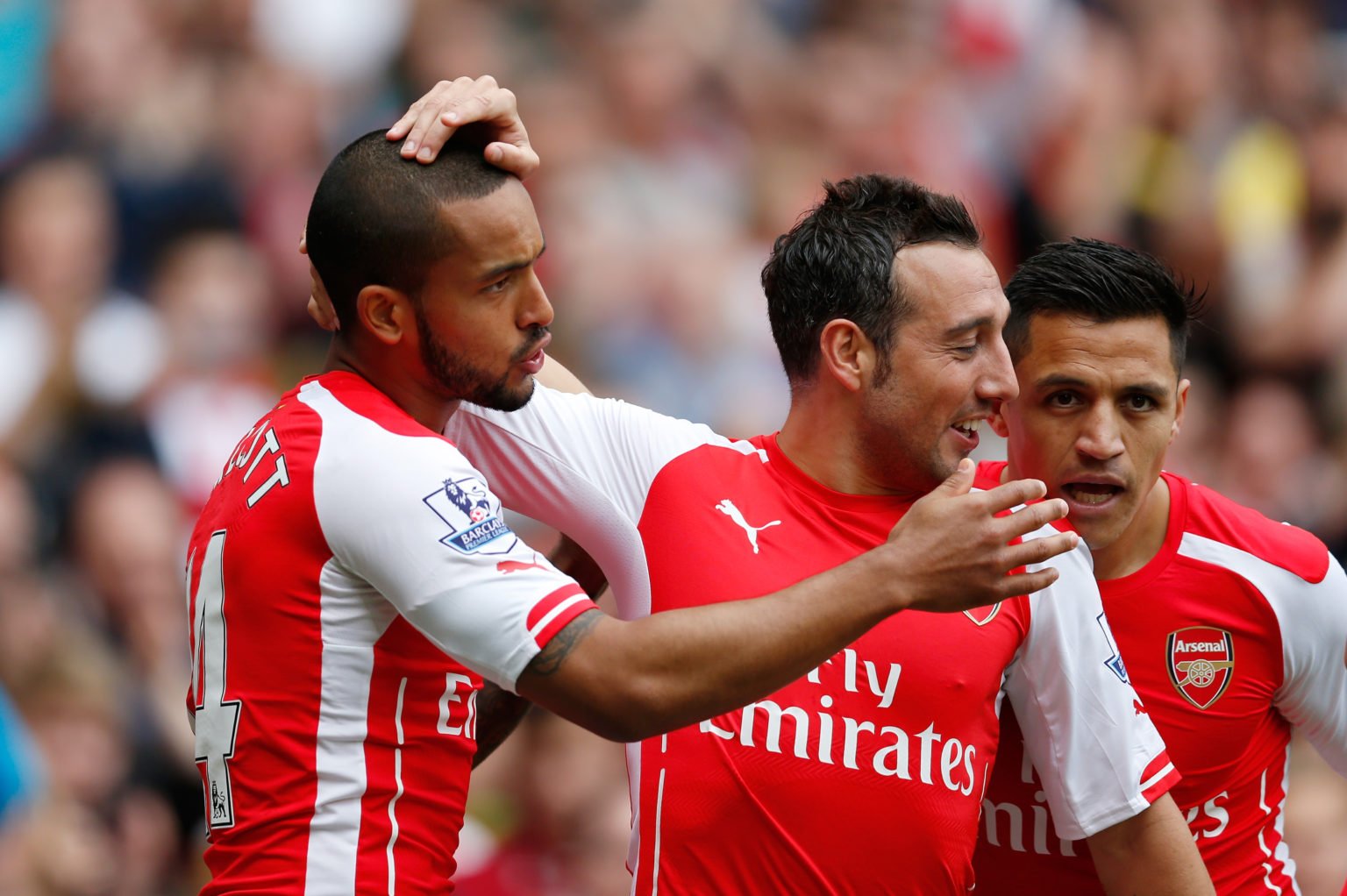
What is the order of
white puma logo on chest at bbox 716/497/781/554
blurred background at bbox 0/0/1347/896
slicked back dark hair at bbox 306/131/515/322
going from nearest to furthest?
1. slicked back dark hair at bbox 306/131/515/322
2. white puma logo on chest at bbox 716/497/781/554
3. blurred background at bbox 0/0/1347/896

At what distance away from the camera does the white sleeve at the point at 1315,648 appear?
3.99 metres

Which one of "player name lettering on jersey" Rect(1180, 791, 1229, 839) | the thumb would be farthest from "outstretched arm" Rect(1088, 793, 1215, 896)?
the thumb

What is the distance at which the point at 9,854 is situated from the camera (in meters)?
6.09

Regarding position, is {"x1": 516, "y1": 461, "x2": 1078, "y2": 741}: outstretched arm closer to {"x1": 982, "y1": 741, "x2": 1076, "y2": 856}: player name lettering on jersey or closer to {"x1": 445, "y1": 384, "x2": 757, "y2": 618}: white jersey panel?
{"x1": 445, "y1": 384, "x2": 757, "y2": 618}: white jersey panel

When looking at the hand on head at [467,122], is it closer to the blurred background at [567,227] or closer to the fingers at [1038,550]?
the fingers at [1038,550]

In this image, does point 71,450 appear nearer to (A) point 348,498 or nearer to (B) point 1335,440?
(A) point 348,498

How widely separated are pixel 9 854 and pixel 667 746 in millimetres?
3533

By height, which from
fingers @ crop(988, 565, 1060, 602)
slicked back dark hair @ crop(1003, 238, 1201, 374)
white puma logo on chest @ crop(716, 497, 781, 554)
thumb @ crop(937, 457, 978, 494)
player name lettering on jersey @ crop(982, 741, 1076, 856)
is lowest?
player name lettering on jersey @ crop(982, 741, 1076, 856)

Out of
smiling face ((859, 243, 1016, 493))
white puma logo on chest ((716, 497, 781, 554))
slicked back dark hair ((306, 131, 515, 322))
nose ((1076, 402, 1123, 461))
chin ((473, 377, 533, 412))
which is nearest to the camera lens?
slicked back dark hair ((306, 131, 515, 322))

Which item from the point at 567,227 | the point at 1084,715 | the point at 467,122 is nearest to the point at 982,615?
the point at 1084,715

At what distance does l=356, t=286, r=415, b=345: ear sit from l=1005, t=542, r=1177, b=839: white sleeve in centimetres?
145

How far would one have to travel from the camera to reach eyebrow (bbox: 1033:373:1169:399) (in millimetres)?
3910

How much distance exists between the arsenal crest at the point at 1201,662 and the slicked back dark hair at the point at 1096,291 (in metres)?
0.63

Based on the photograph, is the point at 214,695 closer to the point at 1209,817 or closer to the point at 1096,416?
the point at 1096,416
